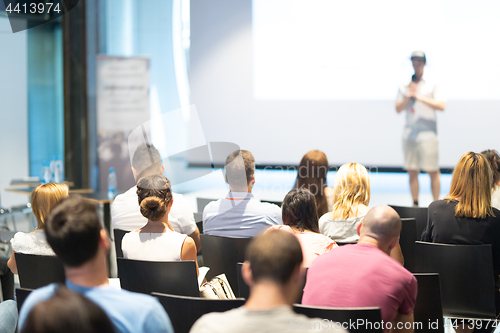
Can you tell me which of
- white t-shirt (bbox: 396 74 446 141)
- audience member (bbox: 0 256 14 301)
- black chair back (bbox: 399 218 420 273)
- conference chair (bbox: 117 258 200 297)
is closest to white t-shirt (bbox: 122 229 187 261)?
conference chair (bbox: 117 258 200 297)

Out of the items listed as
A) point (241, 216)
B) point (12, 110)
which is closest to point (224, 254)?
point (241, 216)

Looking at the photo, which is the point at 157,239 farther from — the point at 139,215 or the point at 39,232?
the point at 139,215

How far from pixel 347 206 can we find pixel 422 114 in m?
2.83

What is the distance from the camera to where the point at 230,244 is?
2.32 metres

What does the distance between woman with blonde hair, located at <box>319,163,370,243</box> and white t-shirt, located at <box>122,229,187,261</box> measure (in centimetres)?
98

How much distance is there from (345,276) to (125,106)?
5296 millimetres

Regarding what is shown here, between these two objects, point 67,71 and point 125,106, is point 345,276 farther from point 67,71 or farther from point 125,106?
point 67,71

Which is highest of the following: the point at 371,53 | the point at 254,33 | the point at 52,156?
the point at 254,33

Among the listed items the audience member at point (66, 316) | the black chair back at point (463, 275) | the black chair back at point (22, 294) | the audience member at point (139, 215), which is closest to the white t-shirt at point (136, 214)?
the audience member at point (139, 215)

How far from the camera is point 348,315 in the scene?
4.41ft

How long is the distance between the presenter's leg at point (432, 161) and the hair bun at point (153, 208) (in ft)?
12.3

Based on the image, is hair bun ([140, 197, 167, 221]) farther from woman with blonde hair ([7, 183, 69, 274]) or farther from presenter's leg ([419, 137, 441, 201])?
presenter's leg ([419, 137, 441, 201])

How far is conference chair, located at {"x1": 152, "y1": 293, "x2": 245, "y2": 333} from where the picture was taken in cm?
143

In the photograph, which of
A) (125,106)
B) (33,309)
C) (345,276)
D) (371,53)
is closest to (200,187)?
(125,106)
